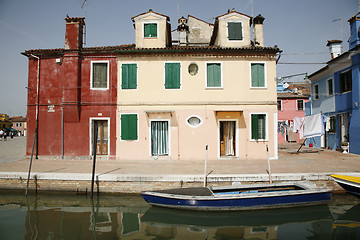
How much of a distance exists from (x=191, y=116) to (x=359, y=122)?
1047cm

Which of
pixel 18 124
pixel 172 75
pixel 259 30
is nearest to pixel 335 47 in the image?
pixel 259 30

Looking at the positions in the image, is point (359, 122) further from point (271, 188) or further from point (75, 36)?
point (75, 36)

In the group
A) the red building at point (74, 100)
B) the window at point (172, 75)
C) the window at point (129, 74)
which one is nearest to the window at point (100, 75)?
the red building at point (74, 100)

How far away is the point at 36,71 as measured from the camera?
14.8 meters

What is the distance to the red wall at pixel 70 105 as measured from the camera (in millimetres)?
14234

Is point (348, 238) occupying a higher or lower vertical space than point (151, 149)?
lower

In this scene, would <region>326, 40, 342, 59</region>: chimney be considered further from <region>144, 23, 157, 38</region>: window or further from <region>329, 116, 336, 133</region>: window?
<region>144, 23, 157, 38</region>: window

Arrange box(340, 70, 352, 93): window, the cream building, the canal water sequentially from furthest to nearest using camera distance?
1. box(340, 70, 352, 93): window
2. the cream building
3. the canal water

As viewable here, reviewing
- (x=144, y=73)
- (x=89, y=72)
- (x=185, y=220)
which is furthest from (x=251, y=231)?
(x=89, y=72)

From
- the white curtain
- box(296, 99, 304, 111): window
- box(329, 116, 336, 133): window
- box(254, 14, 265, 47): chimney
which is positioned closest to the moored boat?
the white curtain

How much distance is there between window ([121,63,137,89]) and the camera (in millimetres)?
14320

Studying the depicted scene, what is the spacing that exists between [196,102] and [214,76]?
1.92m

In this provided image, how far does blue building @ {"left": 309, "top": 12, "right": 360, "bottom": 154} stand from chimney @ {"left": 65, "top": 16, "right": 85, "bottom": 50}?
55.6 feet

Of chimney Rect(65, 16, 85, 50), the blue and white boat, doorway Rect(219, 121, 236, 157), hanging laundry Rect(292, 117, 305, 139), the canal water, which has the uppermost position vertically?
chimney Rect(65, 16, 85, 50)
